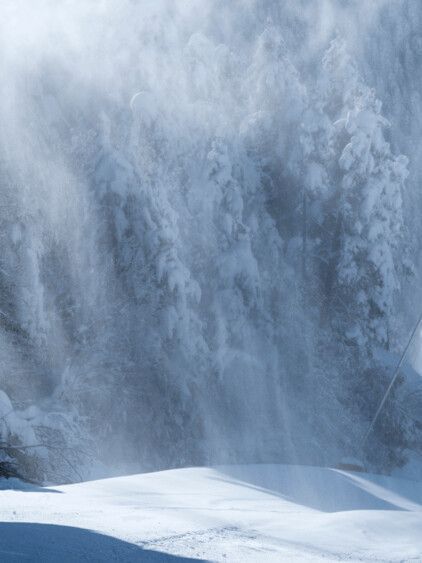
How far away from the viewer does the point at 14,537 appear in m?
3.60

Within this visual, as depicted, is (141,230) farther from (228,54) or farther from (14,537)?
(14,537)

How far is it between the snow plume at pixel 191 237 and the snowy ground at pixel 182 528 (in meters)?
8.24

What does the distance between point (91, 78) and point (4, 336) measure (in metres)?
6.31

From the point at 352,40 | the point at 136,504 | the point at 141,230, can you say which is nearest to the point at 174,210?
the point at 141,230

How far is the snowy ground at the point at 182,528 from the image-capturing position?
354cm

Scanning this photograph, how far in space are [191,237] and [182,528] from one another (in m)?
16.1

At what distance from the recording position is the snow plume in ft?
57.8

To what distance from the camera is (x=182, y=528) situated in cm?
423

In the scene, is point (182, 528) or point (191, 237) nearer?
point (182, 528)

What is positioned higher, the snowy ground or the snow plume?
the snow plume

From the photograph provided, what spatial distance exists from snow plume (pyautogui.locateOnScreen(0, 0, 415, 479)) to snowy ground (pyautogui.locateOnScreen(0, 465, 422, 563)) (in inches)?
324

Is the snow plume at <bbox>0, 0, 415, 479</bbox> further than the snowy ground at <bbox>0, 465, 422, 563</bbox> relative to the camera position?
Yes

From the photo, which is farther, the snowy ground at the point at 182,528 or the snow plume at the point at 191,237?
the snow plume at the point at 191,237

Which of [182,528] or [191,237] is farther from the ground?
[191,237]
